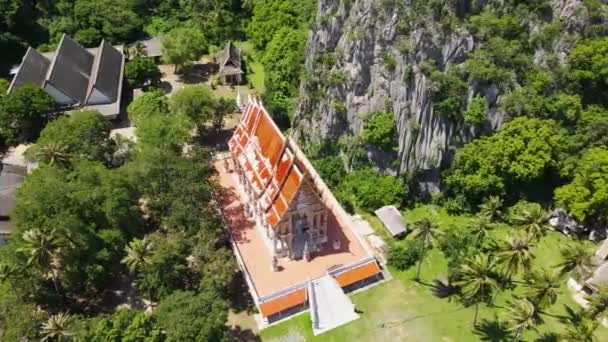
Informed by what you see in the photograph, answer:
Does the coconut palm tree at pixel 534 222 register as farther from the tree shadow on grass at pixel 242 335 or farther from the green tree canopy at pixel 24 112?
the green tree canopy at pixel 24 112

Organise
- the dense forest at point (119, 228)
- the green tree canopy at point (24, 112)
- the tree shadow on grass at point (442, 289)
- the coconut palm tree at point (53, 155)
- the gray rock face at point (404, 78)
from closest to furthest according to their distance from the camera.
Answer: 1. the dense forest at point (119, 228)
2. the tree shadow on grass at point (442, 289)
3. the coconut palm tree at point (53, 155)
4. the gray rock face at point (404, 78)
5. the green tree canopy at point (24, 112)

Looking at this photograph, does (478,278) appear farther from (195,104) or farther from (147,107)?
(147,107)

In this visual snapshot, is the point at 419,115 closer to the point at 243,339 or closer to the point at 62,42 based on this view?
the point at 243,339

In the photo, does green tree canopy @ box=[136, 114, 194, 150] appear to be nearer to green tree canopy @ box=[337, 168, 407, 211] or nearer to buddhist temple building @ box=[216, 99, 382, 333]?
buddhist temple building @ box=[216, 99, 382, 333]

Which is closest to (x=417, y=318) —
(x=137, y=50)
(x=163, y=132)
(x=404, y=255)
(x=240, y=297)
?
(x=404, y=255)

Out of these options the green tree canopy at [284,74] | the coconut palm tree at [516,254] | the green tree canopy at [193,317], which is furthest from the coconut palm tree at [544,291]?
the green tree canopy at [284,74]
